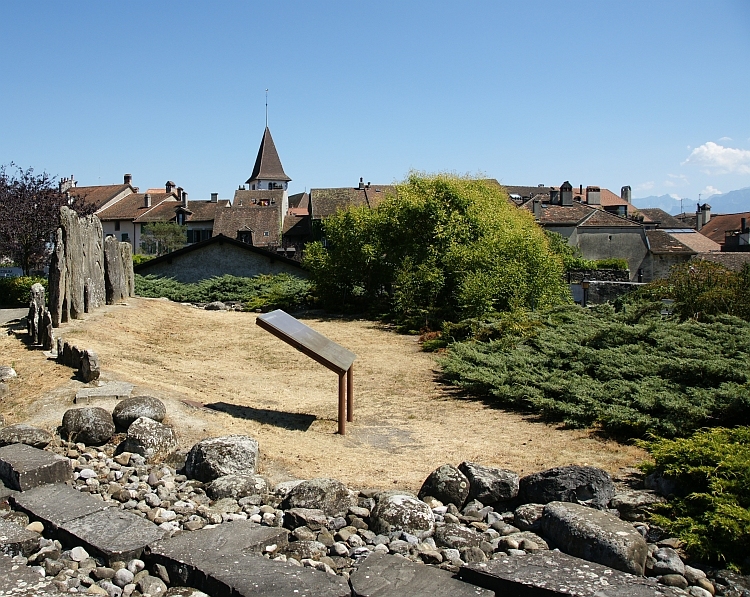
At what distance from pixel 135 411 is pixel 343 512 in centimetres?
339

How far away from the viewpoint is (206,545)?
5.27 m

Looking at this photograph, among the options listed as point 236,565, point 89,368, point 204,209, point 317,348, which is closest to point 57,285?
point 89,368

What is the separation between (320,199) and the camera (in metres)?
51.8

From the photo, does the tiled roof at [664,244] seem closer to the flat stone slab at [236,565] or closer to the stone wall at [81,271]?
the stone wall at [81,271]

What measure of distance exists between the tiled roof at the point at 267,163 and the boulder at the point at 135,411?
84.3 m

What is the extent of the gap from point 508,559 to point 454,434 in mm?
4815

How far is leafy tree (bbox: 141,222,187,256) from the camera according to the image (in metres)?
57.7

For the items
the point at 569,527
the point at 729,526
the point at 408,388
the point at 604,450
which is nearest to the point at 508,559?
the point at 569,527

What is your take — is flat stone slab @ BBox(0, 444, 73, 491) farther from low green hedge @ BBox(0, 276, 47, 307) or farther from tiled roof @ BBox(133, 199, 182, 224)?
tiled roof @ BBox(133, 199, 182, 224)

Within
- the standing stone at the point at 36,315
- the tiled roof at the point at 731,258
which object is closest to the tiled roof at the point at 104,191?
the tiled roof at the point at 731,258

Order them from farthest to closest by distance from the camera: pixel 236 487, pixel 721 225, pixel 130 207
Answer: pixel 721 225 < pixel 130 207 < pixel 236 487

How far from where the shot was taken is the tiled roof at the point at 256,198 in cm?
6289

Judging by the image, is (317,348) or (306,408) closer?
(317,348)

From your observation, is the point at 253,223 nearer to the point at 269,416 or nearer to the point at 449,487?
the point at 269,416
